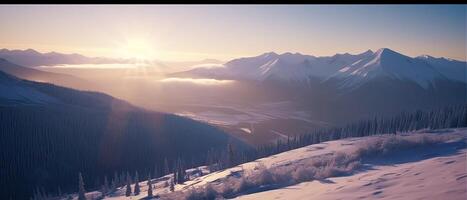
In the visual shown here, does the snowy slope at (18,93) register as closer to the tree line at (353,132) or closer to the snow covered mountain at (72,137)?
the snow covered mountain at (72,137)

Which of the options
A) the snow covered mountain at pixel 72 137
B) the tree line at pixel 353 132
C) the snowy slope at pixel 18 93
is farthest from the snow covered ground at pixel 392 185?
the snowy slope at pixel 18 93

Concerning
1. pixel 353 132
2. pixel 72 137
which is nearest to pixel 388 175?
pixel 353 132

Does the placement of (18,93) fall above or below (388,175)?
above

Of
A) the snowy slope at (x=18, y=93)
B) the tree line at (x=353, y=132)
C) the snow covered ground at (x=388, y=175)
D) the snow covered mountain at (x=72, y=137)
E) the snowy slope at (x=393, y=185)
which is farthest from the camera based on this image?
the snowy slope at (x=18, y=93)

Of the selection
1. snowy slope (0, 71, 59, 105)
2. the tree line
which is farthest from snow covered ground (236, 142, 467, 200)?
snowy slope (0, 71, 59, 105)

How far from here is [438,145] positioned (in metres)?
34.0

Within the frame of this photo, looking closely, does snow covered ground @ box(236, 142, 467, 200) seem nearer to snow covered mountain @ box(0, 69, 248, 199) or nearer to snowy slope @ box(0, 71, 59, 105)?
snow covered mountain @ box(0, 69, 248, 199)

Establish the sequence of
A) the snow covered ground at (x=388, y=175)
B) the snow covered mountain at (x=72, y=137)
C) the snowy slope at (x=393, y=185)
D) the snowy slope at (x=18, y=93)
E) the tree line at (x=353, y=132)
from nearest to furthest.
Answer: the snowy slope at (x=393, y=185)
the snow covered ground at (x=388, y=175)
the tree line at (x=353, y=132)
the snow covered mountain at (x=72, y=137)
the snowy slope at (x=18, y=93)

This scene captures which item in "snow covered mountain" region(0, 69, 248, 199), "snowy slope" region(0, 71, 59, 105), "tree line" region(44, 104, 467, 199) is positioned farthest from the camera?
"snowy slope" region(0, 71, 59, 105)

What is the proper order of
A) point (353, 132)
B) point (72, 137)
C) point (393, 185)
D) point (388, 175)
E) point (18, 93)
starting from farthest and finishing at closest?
A: point (18, 93) < point (72, 137) < point (353, 132) < point (388, 175) < point (393, 185)

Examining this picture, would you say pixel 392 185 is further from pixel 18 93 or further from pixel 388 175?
pixel 18 93

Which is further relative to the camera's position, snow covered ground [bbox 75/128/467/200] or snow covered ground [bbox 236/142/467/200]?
snow covered ground [bbox 75/128/467/200]

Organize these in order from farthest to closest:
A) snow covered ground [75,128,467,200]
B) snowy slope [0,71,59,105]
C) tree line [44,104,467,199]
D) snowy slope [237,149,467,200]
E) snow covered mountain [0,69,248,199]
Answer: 1. snowy slope [0,71,59,105]
2. snow covered mountain [0,69,248,199]
3. tree line [44,104,467,199]
4. snow covered ground [75,128,467,200]
5. snowy slope [237,149,467,200]

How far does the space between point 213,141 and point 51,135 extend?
5341 cm
